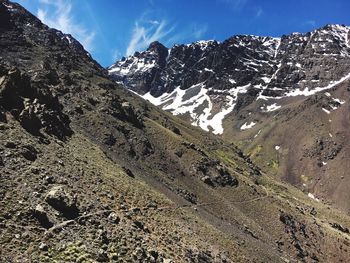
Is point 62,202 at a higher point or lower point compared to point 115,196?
lower

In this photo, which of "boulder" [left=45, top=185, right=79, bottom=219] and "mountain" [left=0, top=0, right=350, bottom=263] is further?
"boulder" [left=45, top=185, right=79, bottom=219]

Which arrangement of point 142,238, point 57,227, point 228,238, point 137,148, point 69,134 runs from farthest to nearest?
point 137,148, point 69,134, point 228,238, point 142,238, point 57,227

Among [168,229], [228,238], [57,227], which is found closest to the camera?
[57,227]

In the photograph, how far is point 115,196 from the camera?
58.1 meters

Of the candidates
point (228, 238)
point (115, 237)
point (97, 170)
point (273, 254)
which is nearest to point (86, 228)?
point (115, 237)

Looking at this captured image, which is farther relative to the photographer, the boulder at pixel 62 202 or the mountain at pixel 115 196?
the boulder at pixel 62 202

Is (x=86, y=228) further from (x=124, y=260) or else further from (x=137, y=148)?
(x=137, y=148)

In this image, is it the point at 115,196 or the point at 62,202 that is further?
the point at 115,196

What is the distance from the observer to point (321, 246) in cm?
9919

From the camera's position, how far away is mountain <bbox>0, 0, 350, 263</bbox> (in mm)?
41594

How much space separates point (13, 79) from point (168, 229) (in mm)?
32468

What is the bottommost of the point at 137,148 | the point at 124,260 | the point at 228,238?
the point at 124,260

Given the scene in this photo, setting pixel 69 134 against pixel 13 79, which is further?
pixel 69 134

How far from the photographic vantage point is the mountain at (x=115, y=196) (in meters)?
41.6
